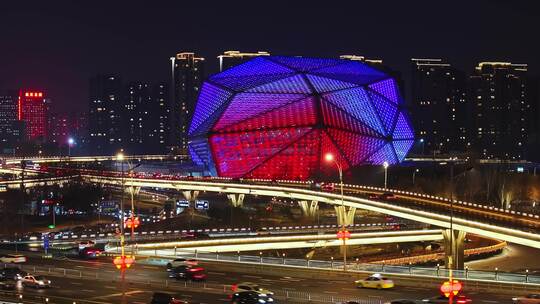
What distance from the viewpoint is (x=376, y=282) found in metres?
47.2

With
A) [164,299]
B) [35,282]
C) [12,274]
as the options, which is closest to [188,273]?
[35,282]

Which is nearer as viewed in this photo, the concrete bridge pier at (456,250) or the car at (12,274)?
the car at (12,274)

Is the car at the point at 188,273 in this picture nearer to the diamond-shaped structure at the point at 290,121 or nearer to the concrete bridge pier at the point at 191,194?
the concrete bridge pier at the point at 191,194

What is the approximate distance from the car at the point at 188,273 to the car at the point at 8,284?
846 centimetres

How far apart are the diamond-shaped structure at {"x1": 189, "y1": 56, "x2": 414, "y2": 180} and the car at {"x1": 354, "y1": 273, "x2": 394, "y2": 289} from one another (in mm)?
81136

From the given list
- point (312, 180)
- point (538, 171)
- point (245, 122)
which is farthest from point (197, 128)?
point (538, 171)

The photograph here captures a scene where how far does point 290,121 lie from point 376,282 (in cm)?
8441

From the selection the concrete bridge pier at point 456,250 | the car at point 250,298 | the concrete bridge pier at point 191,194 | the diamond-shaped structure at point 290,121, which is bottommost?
the concrete bridge pier at point 456,250

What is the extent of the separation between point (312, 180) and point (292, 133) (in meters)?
7.32

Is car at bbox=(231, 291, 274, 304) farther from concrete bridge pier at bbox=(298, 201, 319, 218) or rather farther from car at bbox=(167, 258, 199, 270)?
concrete bridge pier at bbox=(298, 201, 319, 218)

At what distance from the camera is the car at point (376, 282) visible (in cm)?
4709

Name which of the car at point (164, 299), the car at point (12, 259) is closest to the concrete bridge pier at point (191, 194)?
the car at point (12, 259)

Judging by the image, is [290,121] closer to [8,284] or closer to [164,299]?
[8,284]

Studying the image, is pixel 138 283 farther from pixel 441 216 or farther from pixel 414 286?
pixel 441 216
